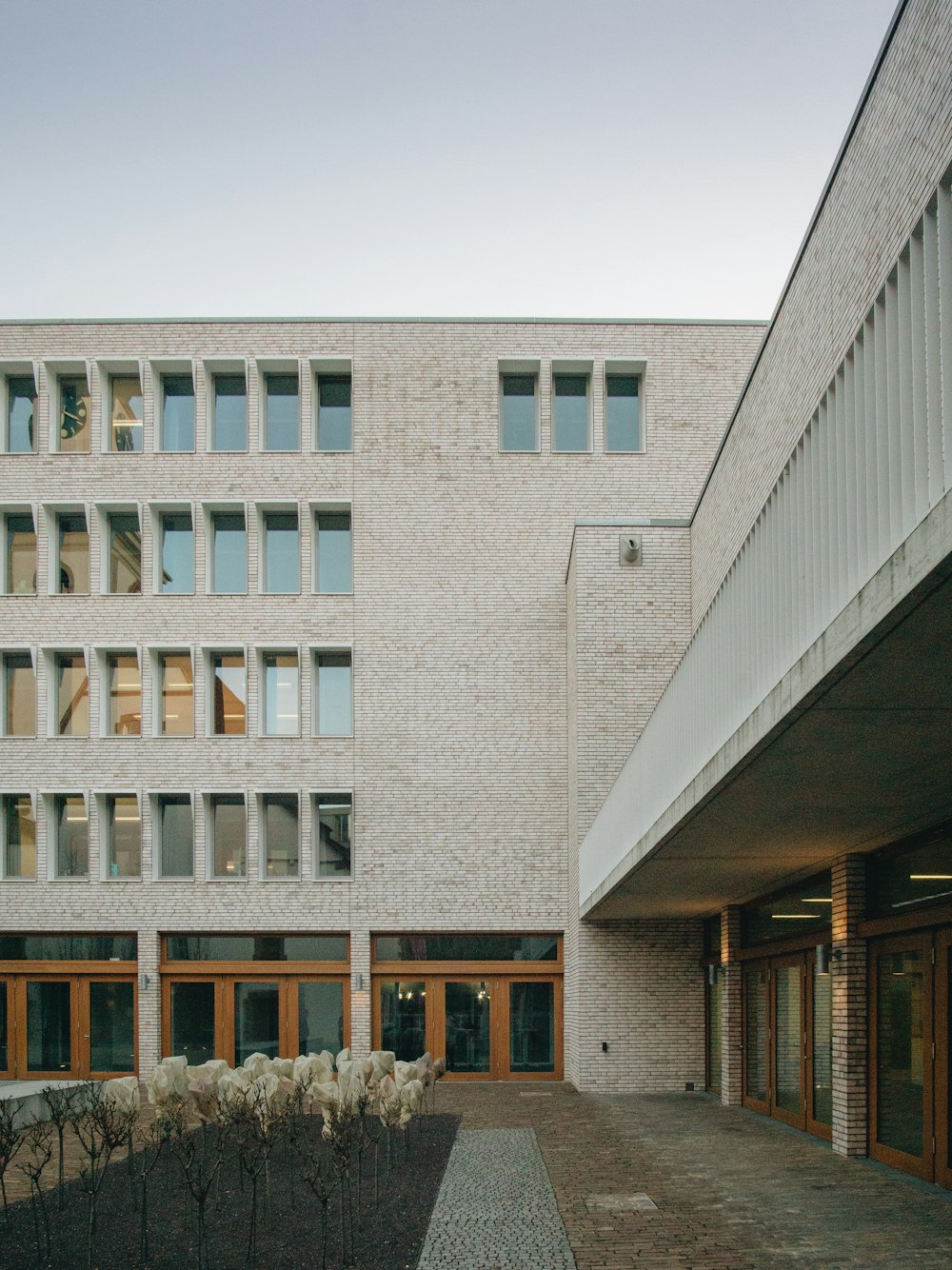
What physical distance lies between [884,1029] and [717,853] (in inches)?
98.7

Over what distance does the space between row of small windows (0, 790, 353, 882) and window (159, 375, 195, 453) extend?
6991 mm

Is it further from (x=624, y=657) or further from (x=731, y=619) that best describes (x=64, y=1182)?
(x=624, y=657)

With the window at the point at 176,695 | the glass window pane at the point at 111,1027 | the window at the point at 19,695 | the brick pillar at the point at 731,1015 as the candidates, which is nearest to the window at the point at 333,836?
the window at the point at 176,695

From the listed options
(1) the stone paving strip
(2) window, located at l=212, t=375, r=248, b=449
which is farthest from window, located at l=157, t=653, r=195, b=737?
(1) the stone paving strip

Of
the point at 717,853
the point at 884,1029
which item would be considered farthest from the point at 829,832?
the point at 884,1029

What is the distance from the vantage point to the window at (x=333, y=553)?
81.3ft

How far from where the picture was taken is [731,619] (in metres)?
8.70

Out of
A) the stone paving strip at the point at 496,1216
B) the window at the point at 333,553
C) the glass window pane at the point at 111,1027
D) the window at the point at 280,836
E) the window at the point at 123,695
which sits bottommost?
the glass window pane at the point at 111,1027

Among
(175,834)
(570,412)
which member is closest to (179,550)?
(175,834)

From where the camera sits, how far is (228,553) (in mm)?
25094

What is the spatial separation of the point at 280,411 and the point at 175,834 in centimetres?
864

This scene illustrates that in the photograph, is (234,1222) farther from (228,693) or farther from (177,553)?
(177,553)

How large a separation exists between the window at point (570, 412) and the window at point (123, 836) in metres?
10.9

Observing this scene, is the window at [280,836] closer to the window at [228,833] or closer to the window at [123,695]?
the window at [228,833]
